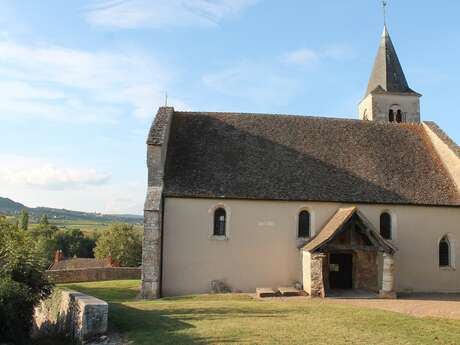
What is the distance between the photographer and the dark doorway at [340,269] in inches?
873

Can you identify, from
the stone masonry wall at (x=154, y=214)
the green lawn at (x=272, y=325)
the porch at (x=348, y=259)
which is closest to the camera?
the green lawn at (x=272, y=325)

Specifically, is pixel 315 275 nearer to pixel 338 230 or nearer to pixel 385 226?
pixel 338 230

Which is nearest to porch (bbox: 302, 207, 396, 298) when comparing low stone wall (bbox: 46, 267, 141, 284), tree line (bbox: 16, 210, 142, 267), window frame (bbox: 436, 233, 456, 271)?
window frame (bbox: 436, 233, 456, 271)

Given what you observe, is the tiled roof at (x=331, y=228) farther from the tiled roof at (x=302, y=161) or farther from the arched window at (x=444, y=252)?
the arched window at (x=444, y=252)

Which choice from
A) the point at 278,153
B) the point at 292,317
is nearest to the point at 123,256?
the point at 278,153

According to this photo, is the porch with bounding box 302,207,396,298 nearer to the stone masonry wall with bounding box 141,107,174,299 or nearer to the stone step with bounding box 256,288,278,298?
the stone step with bounding box 256,288,278,298

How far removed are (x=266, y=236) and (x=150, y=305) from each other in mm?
7041

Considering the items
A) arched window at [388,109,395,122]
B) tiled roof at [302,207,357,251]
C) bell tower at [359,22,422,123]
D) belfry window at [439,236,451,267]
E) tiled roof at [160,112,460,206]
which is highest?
bell tower at [359,22,422,123]

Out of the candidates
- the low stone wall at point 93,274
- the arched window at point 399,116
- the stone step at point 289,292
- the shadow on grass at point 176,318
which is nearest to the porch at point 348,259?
the stone step at point 289,292

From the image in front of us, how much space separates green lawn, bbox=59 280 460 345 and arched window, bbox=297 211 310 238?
6.18 m

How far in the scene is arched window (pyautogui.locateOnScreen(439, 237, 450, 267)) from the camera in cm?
2330

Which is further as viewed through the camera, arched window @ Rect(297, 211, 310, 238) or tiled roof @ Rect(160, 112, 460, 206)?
arched window @ Rect(297, 211, 310, 238)

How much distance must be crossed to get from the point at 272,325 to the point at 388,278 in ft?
32.3

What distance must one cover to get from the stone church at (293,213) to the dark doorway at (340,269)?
47 mm
